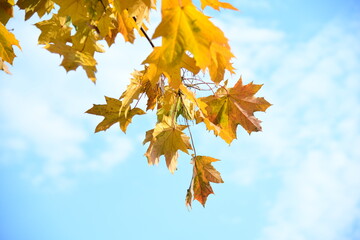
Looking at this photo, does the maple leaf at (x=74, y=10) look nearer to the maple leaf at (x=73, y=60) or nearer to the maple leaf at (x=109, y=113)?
the maple leaf at (x=73, y=60)

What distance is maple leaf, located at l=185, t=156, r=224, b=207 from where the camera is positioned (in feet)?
4.91


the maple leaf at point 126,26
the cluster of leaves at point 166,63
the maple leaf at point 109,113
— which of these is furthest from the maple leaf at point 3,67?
the maple leaf at point 126,26

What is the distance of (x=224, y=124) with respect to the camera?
5.05ft

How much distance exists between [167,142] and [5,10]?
102 cm

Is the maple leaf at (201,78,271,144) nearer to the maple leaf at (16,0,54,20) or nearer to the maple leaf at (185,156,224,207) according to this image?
the maple leaf at (185,156,224,207)

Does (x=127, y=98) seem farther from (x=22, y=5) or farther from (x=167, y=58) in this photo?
(x=22, y=5)

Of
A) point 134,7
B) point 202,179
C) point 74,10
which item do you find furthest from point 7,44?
point 202,179

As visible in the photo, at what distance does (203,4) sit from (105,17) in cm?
42

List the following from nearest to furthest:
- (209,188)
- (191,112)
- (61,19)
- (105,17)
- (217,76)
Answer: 1. (217,76)
2. (105,17)
3. (61,19)
4. (191,112)
5. (209,188)

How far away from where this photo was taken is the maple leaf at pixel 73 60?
3.40ft

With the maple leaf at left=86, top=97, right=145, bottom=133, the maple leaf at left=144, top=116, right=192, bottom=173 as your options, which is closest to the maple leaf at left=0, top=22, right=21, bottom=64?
the maple leaf at left=86, top=97, right=145, bottom=133

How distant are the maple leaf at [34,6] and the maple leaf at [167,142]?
2.51 feet

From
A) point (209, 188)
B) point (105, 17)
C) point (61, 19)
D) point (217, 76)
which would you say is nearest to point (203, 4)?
point (217, 76)

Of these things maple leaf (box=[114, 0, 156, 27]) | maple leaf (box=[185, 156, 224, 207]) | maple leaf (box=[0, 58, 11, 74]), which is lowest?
maple leaf (box=[185, 156, 224, 207])
